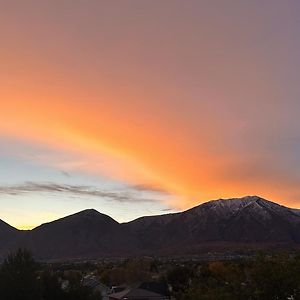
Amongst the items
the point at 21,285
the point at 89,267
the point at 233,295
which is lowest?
the point at 233,295

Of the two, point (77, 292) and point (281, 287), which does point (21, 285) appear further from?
point (281, 287)

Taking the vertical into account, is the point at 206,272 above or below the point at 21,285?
above

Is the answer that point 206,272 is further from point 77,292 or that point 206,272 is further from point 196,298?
point 196,298

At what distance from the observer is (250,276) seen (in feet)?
70.1

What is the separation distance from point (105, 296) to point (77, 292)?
1125 inches

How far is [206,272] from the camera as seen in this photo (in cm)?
7944

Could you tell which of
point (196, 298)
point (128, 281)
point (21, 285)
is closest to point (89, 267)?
point (128, 281)

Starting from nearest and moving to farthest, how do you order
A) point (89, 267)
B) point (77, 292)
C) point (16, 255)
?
point (16, 255), point (77, 292), point (89, 267)

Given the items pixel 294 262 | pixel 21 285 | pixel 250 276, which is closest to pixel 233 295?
pixel 250 276

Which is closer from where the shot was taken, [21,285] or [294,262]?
[294,262]

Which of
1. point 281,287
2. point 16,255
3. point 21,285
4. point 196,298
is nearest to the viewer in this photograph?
point 281,287

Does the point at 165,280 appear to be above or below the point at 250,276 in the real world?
above

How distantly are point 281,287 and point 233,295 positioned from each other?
195 cm

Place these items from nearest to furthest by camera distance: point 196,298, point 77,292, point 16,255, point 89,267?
point 196,298 → point 16,255 → point 77,292 → point 89,267
